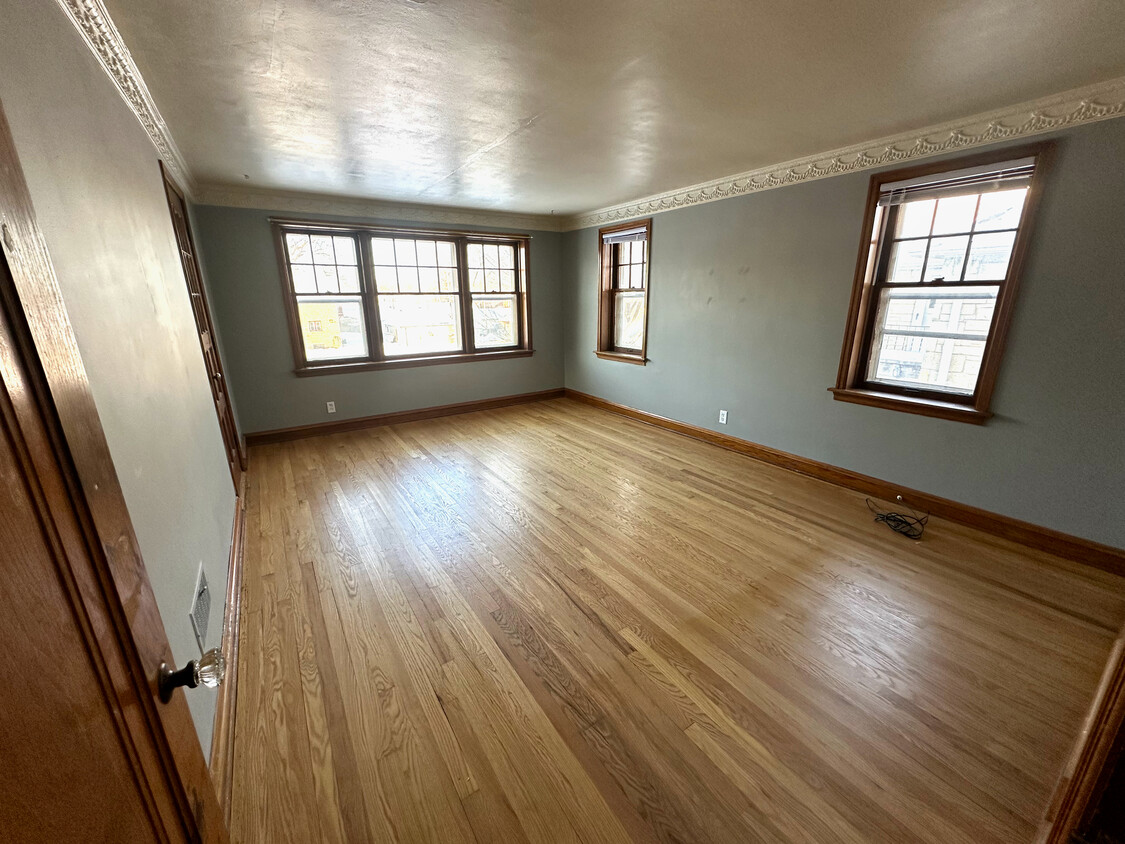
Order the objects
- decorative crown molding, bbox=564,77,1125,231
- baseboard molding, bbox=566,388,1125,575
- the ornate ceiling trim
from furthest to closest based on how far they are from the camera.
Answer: baseboard molding, bbox=566,388,1125,575
decorative crown molding, bbox=564,77,1125,231
the ornate ceiling trim

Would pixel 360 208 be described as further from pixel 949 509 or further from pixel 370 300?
pixel 949 509

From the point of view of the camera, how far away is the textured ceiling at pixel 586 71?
4.84 feet

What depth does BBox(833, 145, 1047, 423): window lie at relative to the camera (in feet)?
7.95

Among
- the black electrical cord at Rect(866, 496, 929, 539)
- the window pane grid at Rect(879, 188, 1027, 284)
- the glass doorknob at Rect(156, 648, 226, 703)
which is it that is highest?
the window pane grid at Rect(879, 188, 1027, 284)

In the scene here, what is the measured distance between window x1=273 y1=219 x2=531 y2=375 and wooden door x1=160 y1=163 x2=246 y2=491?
3.15 ft

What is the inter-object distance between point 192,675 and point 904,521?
134 inches

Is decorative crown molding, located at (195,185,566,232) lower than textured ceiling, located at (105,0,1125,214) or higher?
lower

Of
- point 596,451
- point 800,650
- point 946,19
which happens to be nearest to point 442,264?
point 596,451

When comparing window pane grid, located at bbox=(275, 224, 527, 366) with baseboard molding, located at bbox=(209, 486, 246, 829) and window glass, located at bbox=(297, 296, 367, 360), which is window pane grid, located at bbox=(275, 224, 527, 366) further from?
baseboard molding, located at bbox=(209, 486, 246, 829)

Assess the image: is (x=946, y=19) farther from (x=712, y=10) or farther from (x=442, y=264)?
(x=442, y=264)

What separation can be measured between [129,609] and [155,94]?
2555 mm

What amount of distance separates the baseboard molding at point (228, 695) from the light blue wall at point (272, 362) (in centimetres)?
218

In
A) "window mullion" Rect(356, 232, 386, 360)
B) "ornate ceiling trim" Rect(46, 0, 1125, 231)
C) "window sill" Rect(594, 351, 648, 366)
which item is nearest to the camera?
"ornate ceiling trim" Rect(46, 0, 1125, 231)

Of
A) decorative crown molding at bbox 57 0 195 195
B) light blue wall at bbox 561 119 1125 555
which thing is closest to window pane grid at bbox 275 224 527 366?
light blue wall at bbox 561 119 1125 555
